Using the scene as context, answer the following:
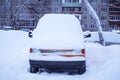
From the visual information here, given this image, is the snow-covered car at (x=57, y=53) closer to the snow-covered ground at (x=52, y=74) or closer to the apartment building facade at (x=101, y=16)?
the snow-covered ground at (x=52, y=74)

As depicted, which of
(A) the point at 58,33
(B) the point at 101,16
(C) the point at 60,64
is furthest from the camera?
(B) the point at 101,16

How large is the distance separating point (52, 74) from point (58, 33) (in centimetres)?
144

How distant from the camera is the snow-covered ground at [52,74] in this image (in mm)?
8969

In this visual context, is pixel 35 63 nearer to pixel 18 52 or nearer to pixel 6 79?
pixel 6 79

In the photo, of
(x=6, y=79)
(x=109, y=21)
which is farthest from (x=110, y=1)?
(x=6, y=79)

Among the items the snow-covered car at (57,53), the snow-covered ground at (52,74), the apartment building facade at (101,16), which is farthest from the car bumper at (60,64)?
the apartment building facade at (101,16)

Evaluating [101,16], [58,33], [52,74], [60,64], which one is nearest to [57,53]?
[60,64]

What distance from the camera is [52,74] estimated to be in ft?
31.5

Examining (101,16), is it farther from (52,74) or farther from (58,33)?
(52,74)

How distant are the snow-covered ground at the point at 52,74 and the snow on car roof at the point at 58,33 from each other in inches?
36.9

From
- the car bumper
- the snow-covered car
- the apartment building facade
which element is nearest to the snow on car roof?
the snow-covered car

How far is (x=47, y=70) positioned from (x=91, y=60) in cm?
192

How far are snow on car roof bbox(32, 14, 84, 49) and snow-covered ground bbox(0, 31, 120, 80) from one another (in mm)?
936

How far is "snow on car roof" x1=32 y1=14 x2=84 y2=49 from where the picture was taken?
31.0ft
